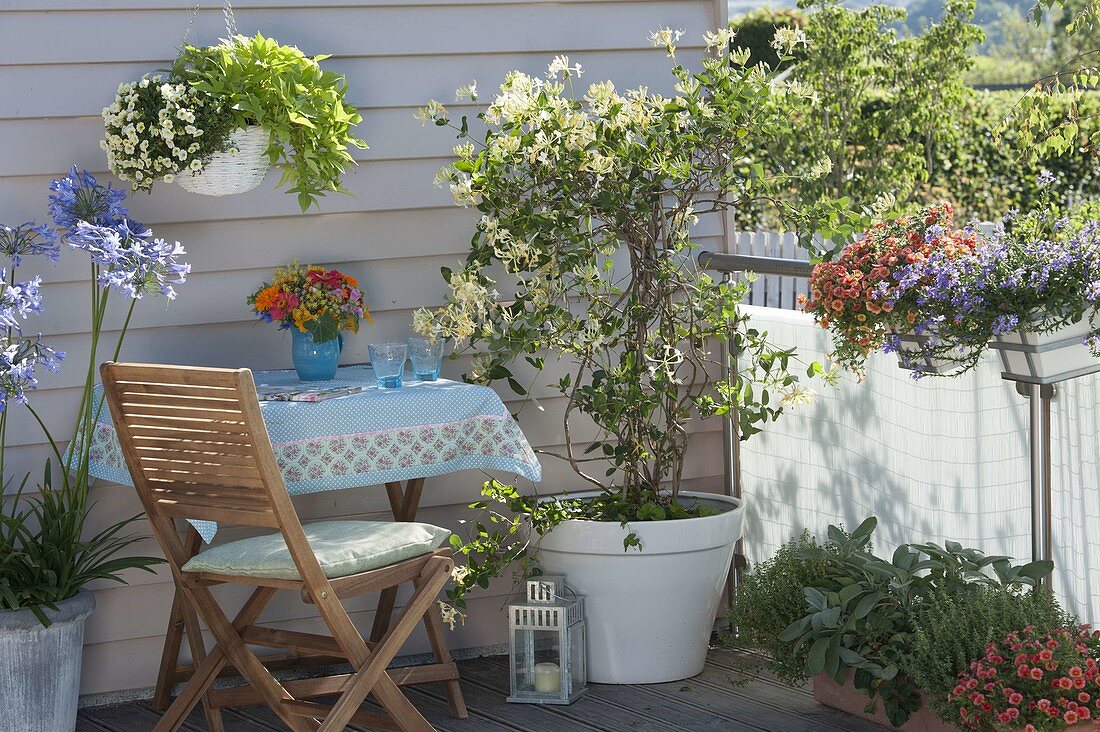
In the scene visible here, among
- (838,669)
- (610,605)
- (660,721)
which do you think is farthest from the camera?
(610,605)

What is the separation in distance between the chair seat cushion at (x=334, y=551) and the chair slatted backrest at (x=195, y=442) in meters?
0.10

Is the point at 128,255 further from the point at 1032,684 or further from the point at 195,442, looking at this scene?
the point at 1032,684

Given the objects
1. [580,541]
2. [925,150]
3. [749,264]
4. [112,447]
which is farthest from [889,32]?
[112,447]

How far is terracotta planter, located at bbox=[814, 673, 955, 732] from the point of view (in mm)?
2881

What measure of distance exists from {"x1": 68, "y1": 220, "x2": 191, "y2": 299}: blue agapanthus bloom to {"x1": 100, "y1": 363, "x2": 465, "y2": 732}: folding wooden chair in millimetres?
258

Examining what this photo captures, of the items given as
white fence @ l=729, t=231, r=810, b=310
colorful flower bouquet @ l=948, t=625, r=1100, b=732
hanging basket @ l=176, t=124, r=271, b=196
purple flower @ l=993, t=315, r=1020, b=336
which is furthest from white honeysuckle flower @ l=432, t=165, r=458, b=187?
white fence @ l=729, t=231, r=810, b=310

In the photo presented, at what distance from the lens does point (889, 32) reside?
30.5 feet

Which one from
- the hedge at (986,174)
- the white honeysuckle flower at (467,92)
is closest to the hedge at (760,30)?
the hedge at (986,174)

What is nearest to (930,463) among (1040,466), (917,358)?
(1040,466)

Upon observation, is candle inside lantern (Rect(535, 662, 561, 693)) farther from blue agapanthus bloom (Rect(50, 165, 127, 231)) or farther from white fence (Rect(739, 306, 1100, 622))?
blue agapanthus bloom (Rect(50, 165, 127, 231))

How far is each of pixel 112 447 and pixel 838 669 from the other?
1.83m

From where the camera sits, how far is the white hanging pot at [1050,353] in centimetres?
264

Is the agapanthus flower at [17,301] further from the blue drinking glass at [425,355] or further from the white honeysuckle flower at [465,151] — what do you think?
the white honeysuckle flower at [465,151]

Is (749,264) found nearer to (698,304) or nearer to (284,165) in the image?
(698,304)
